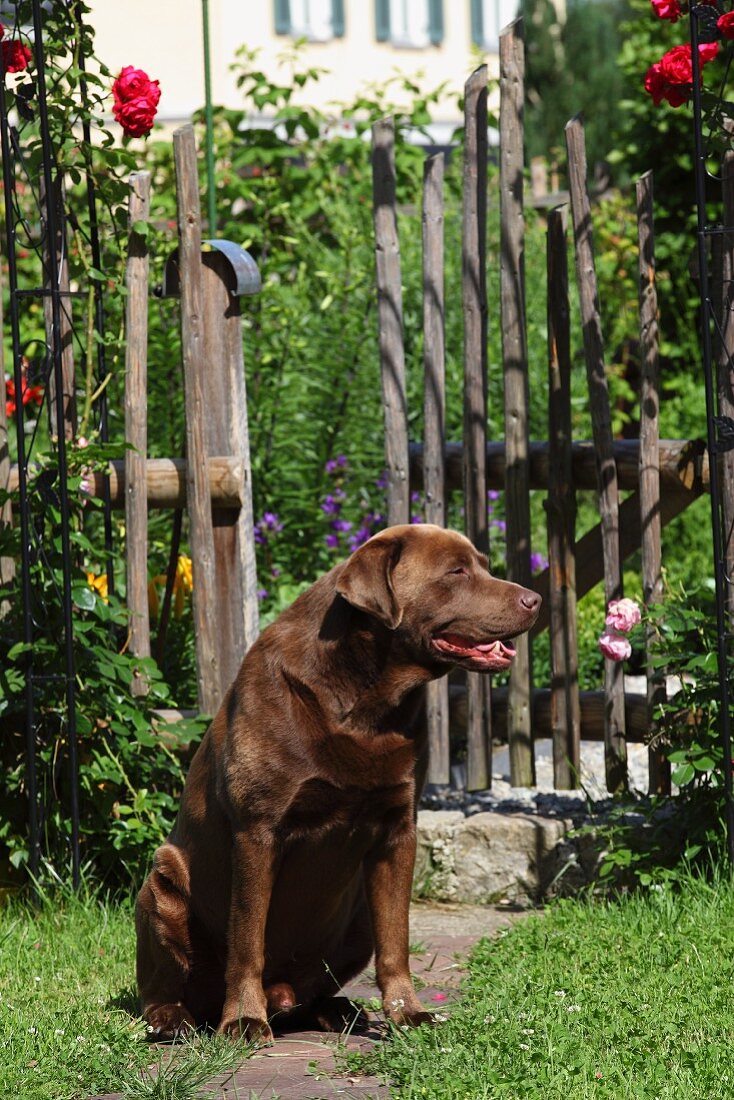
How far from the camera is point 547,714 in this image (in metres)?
5.26

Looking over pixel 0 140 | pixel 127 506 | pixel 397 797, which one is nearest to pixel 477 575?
pixel 397 797

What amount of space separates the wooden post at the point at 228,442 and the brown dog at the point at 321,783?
4.82ft

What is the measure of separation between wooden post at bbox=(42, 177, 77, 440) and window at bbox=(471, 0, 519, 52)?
1579 centimetres

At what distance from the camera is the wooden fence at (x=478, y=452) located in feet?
16.1

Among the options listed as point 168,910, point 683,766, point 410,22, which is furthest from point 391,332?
point 410,22

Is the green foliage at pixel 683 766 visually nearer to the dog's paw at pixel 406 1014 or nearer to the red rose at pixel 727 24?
the dog's paw at pixel 406 1014

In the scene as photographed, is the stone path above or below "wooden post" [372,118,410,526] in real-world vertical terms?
below

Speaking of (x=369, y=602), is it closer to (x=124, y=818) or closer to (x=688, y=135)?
(x=124, y=818)

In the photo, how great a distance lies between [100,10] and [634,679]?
11465 millimetres

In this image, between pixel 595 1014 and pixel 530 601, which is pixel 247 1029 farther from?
pixel 530 601

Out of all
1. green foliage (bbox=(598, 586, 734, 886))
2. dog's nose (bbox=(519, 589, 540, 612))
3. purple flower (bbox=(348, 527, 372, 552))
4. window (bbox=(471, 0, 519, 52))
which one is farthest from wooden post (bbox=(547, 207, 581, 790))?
window (bbox=(471, 0, 519, 52))

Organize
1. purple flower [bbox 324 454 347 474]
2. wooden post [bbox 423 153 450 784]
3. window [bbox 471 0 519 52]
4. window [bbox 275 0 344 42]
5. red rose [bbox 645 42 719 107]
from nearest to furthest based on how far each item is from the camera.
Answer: red rose [bbox 645 42 719 107] → wooden post [bbox 423 153 450 784] → purple flower [bbox 324 454 347 474] → window [bbox 275 0 344 42] → window [bbox 471 0 519 52]

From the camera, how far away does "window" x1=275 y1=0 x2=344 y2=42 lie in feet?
58.6

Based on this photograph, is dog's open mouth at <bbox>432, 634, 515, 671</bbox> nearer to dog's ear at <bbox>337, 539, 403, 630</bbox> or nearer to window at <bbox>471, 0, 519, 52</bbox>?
dog's ear at <bbox>337, 539, 403, 630</bbox>
